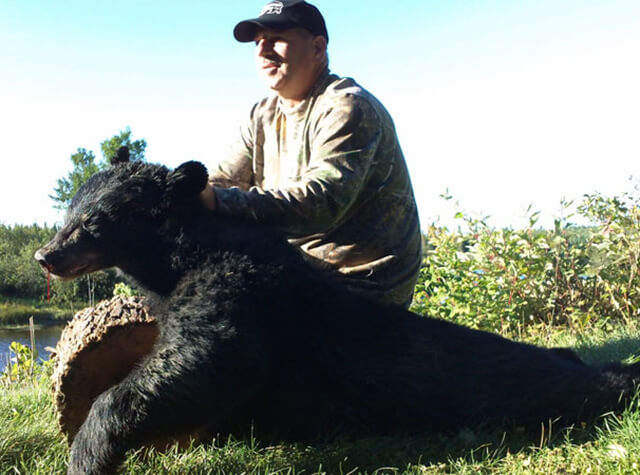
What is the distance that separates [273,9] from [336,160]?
1223 mm

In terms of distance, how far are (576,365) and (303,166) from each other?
212 cm

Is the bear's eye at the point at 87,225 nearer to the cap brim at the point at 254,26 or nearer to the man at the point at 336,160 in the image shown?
the man at the point at 336,160

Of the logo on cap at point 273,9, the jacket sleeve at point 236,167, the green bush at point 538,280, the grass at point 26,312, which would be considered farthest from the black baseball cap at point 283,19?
the grass at point 26,312

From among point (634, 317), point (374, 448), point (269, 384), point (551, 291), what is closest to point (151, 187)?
point (269, 384)

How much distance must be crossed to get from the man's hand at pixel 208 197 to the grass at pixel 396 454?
124 centimetres

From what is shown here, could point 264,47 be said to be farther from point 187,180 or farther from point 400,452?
point 400,452

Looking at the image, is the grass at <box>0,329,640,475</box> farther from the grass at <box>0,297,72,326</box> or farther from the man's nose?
the grass at <box>0,297,72,326</box>

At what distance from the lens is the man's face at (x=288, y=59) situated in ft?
12.6

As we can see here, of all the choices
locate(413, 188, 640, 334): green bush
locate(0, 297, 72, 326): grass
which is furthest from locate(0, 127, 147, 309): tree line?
locate(413, 188, 640, 334): green bush

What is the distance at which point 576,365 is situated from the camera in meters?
3.33

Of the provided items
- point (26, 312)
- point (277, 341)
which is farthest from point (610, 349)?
point (26, 312)

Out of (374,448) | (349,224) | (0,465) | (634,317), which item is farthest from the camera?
(634,317)

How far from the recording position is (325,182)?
3.28 meters

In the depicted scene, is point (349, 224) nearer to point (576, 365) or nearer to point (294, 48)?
point (294, 48)
